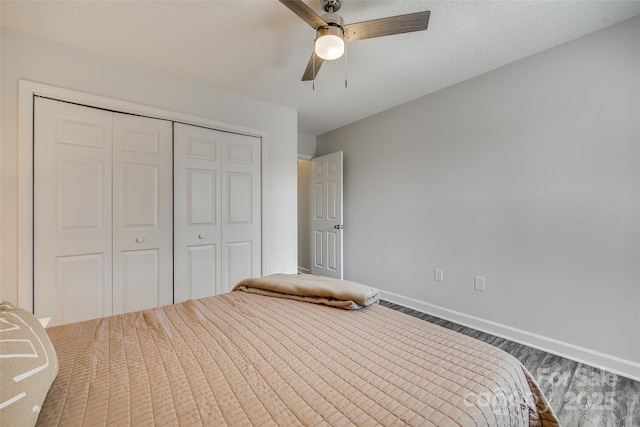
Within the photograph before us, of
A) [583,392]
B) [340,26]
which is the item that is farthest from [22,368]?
[583,392]

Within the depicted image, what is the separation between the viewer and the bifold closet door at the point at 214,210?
2546 mm

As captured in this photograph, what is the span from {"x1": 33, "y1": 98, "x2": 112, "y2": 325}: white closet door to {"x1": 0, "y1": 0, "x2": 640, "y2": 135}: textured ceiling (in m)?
0.61

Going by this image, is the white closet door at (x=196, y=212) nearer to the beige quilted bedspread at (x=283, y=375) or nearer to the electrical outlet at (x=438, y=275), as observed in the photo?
the beige quilted bedspread at (x=283, y=375)

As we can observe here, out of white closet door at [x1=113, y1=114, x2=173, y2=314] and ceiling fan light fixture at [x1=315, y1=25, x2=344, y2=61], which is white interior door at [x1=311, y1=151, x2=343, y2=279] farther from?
ceiling fan light fixture at [x1=315, y1=25, x2=344, y2=61]

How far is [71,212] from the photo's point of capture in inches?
80.6

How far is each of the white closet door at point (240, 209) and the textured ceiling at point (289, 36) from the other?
2.08 feet

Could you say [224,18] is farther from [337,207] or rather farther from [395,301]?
[395,301]

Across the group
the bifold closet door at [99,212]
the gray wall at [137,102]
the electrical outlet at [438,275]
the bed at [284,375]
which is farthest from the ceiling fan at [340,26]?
the electrical outlet at [438,275]

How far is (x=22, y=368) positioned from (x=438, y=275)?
9.83 ft

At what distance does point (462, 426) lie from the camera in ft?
2.10

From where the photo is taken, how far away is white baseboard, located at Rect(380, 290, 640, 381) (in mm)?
1806

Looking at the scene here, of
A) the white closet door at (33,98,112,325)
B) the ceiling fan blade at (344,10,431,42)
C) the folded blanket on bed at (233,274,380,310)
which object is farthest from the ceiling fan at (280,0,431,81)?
the white closet door at (33,98,112,325)

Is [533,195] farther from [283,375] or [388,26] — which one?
[283,375]

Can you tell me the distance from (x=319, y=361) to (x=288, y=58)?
221 cm
